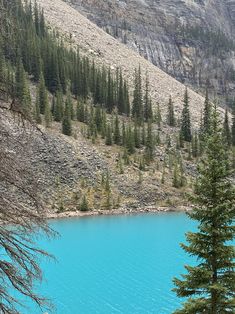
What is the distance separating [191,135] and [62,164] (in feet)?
147

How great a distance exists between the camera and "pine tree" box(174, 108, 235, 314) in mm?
13828

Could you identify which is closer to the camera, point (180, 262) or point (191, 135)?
point (180, 262)

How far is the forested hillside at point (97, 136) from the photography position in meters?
81.9

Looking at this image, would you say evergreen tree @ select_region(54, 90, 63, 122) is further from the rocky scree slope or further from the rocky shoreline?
the rocky shoreline

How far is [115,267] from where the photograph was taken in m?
39.6

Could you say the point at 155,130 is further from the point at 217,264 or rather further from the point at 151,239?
the point at 217,264

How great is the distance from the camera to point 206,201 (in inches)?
583

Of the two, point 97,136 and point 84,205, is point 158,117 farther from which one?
point 84,205

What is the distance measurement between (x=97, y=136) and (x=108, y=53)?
66.3 meters

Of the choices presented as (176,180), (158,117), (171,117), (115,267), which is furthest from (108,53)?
(115,267)

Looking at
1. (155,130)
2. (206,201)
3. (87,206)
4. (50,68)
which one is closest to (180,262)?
(206,201)

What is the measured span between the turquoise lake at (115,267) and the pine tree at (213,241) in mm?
6653

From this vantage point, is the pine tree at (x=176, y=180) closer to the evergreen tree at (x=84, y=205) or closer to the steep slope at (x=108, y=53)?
the evergreen tree at (x=84, y=205)

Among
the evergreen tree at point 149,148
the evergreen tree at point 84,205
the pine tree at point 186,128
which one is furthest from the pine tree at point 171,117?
the evergreen tree at point 84,205
